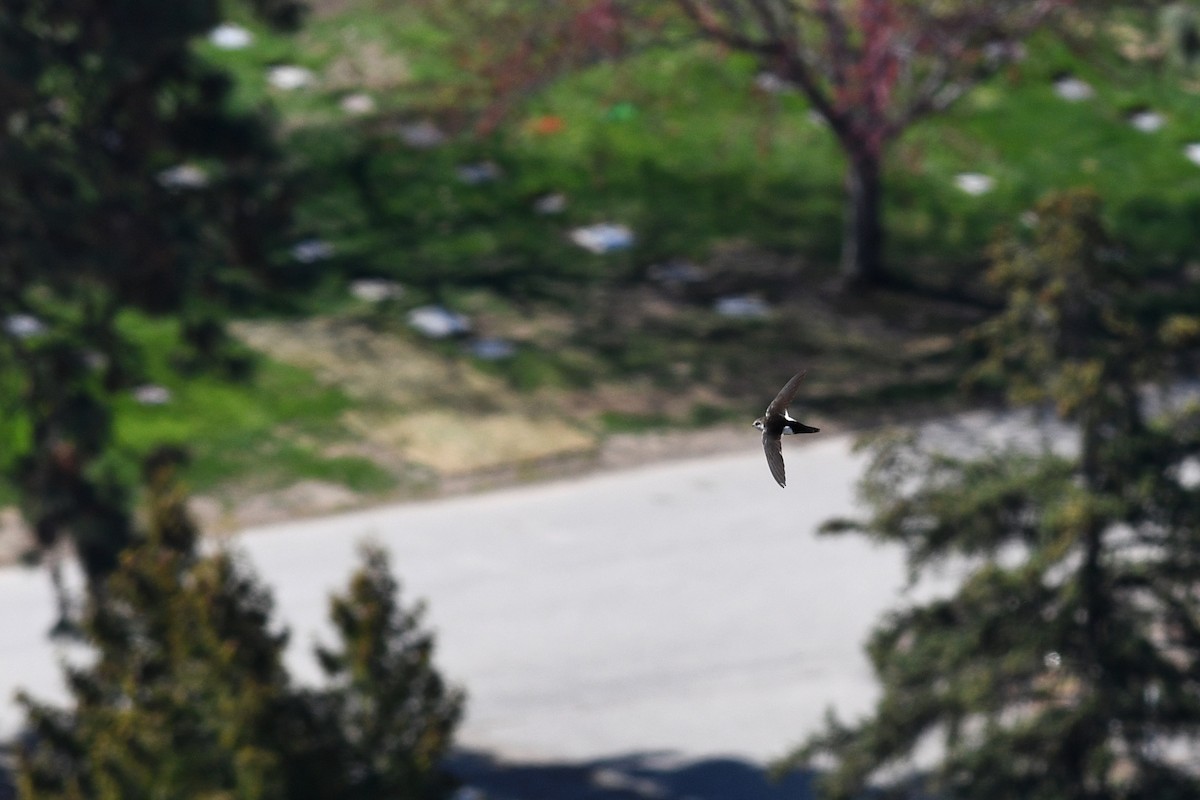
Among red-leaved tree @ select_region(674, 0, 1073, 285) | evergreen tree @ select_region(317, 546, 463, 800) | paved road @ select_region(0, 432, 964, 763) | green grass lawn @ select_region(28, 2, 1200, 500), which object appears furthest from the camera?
green grass lawn @ select_region(28, 2, 1200, 500)

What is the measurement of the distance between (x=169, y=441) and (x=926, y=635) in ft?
27.5

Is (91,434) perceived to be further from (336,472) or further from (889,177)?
(889,177)

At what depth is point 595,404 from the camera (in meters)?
16.1

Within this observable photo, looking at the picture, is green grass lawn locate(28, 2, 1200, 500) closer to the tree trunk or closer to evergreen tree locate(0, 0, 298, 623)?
the tree trunk

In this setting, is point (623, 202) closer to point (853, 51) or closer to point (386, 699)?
point (853, 51)

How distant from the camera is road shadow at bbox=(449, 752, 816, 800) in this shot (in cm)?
1170

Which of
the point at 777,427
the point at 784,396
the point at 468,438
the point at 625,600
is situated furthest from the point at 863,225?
the point at 784,396

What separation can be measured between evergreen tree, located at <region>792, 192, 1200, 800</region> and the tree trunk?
28.7ft

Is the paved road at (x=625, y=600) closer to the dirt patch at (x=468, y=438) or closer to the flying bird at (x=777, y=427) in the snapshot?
the dirt patch at (x=468, y=438)

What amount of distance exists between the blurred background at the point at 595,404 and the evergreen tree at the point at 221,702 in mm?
22

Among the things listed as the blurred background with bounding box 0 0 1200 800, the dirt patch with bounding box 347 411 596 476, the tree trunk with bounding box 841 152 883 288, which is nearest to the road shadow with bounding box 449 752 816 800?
the blurred background with bounding box 0 0 1200 800

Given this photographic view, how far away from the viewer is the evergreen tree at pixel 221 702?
275 inches

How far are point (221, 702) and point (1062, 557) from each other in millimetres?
3541

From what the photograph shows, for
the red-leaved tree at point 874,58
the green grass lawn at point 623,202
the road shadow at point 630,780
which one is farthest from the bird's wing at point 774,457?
the red-leaved tree at point 874,58
